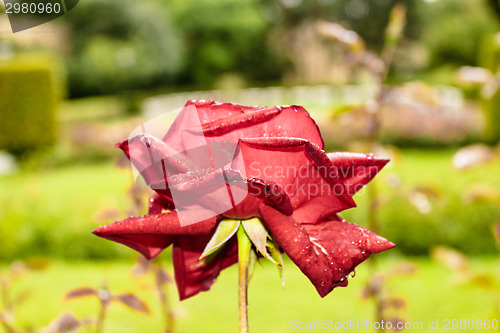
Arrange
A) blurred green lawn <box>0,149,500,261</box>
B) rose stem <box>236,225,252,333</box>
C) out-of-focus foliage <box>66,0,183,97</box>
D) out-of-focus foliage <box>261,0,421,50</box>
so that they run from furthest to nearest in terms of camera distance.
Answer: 1. out-of-focus foliage <box>261,0,421,50</box>
2. out-of-focus foliage <box>66,0,183,97</box>
3. blurred green lawn <box>0,149,500,261</box>
4. rose stem <box>236,225,252,333</box>

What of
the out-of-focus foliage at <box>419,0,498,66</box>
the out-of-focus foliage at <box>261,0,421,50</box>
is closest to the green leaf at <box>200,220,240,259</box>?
the out-of-focus foliage at <box>419,0,498,66</box>

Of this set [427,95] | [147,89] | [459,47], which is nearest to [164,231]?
[427,95]

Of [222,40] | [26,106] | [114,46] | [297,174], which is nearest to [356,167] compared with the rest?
[297,174]

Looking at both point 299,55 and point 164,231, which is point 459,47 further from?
point 164,231

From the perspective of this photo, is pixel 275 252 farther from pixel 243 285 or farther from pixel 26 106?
pixel 26 106

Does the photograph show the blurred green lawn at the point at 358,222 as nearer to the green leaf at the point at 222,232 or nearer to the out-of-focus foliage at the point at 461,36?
the green leaf at the point at 222,232

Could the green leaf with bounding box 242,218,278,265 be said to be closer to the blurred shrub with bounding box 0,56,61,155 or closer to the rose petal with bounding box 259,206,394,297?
the rose petal with bounding box 259,206,394,297
